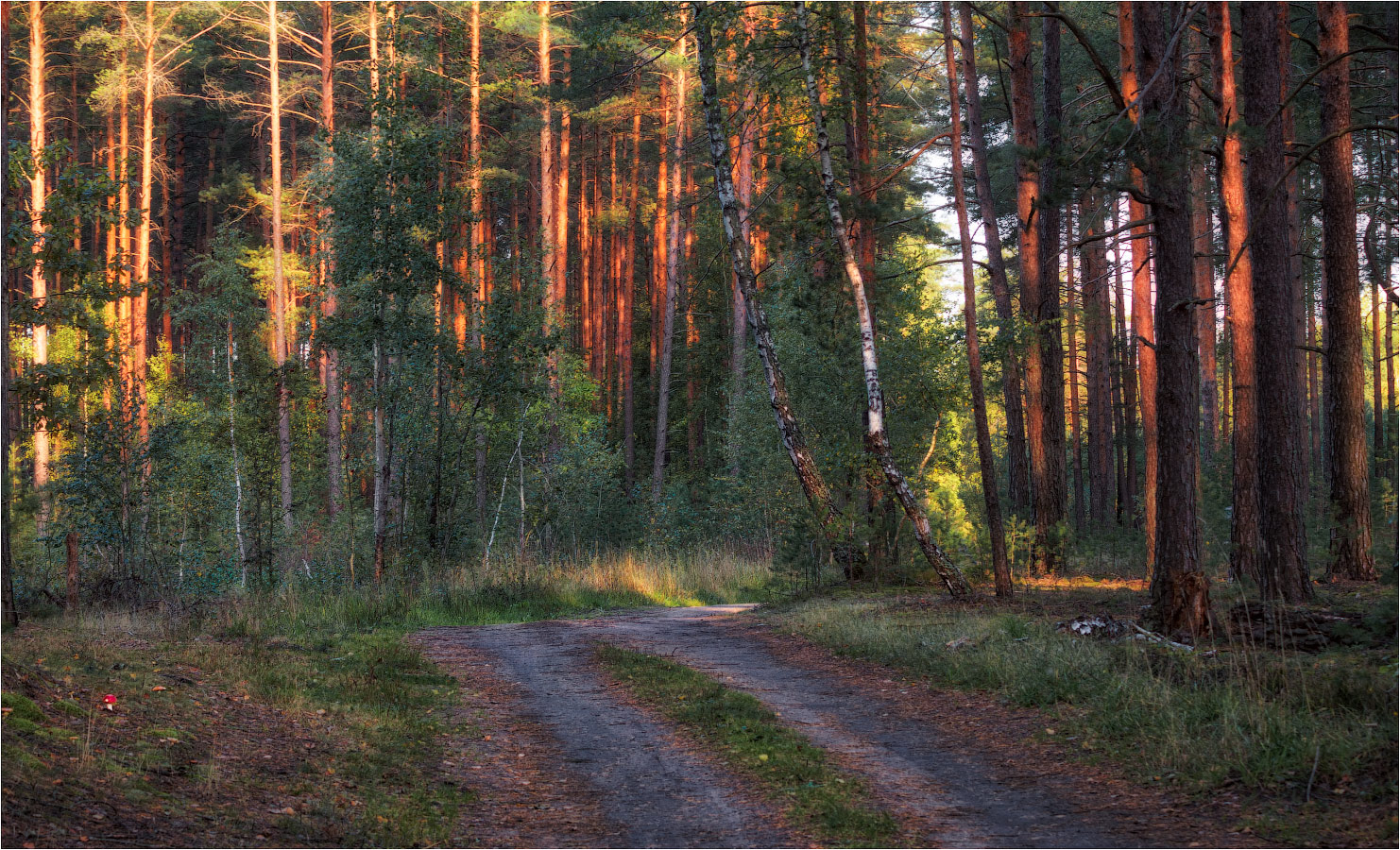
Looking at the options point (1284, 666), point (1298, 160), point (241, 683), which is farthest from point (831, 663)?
point (1298, 160)

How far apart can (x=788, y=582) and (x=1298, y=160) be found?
10.9m

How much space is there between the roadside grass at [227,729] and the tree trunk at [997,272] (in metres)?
10.6

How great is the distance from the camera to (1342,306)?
14602 mm

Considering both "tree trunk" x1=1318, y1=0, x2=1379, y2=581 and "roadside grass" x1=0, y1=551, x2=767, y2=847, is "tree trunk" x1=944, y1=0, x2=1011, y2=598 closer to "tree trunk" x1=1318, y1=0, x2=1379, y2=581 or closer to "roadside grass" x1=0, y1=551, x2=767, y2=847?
"tree trunk" x1=1318, y1=0, x2=1379, y2=581

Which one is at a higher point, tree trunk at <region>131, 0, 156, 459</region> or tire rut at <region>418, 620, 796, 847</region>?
tree trunk at <region>131, 0, 156, 459</region>

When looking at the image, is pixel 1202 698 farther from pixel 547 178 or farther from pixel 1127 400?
pixel 1127 400

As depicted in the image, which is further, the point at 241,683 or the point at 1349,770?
the point at 241,683

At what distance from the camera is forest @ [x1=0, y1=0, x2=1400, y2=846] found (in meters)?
8.09

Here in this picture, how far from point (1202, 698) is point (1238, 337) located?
8.23 metres

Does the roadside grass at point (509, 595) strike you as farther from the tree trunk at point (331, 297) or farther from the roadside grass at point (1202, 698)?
the tree trunk at point (331, 297)

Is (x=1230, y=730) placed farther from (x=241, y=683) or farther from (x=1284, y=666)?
(x=241, y=683)

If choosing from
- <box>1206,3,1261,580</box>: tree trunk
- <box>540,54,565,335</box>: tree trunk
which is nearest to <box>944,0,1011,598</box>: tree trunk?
<box>1206,3,1261,580</box>: tree trunk

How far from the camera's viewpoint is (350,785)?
6312 mm

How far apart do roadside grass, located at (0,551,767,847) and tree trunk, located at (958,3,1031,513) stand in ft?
34.7
